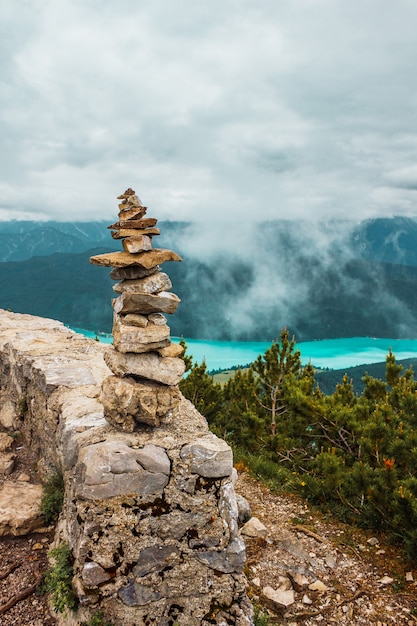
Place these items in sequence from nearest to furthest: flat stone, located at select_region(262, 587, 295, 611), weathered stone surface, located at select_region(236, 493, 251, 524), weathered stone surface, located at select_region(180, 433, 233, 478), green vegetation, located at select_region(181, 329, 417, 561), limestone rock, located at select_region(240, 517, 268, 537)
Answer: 1. weathered stone surface, located at select_region(180, 433, 233, 478)
2. flat stone, located at select_region(262, 587, 295, 611)
3. limestone rock, located at select_region(240, 517, 268, 537)
4. green vegetation, located at select_region(181, 329, 417, 561)
5. weathered stone surface, located at select_region(236, 493, 251, 524)

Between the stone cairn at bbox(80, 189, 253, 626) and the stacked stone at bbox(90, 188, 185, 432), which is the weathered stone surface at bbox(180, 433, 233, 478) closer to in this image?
the stone cairn at bbox(80, 189, 253, 626)

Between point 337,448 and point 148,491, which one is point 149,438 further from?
point 337,448

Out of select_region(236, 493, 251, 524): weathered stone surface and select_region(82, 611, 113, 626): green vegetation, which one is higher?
select_region(82, 611, 113, 626): green vegetation

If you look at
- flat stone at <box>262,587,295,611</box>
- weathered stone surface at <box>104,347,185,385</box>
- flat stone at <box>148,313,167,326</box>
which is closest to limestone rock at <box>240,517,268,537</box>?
flat stone at <box>262,587,295,611</box>

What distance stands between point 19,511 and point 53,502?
55 centimetres

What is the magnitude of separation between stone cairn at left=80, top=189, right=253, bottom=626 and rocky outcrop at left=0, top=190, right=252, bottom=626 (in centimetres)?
1

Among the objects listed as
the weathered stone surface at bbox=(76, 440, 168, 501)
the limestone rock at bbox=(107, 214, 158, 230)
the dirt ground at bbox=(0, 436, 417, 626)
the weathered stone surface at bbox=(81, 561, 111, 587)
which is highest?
the limestone rock at bbox=(107, 214, 158, 230)

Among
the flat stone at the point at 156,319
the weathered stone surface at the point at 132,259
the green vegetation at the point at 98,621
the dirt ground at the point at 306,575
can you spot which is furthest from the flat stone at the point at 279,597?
the weathered stone surface at the point at 132,259

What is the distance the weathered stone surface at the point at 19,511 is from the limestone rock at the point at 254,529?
4028 millimetres

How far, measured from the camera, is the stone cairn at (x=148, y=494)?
18.1 ft

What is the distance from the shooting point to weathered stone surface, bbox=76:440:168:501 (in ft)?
18.3

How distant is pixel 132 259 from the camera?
6.09 m

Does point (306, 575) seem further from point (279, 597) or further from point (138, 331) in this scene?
point (138, 331)

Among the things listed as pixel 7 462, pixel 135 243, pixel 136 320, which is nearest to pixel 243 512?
pixel 7 462
